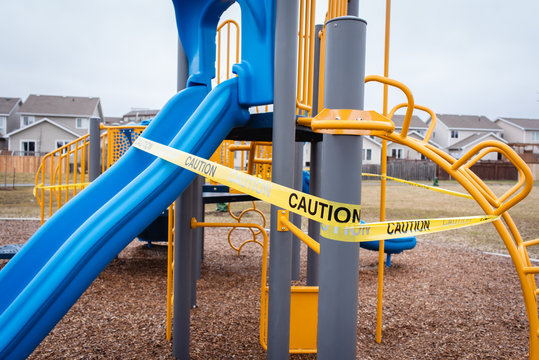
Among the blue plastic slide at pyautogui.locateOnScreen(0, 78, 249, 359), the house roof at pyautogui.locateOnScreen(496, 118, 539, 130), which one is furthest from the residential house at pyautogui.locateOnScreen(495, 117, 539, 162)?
the blue plastic slide at pyautogui.locateOnScreen(0, 78, 249, 359)

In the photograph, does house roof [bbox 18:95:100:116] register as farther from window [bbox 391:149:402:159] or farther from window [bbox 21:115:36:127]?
window [bbox 391:149:402:159]

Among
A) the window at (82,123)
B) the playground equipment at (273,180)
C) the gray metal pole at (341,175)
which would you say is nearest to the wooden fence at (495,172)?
the playground equipment at (273,180)

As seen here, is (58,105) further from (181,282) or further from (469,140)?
(469,140)

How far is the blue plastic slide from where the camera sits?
173 centimetres

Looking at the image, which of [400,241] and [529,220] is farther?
[529,220]

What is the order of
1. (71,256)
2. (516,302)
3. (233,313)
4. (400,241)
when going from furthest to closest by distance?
(400,241) < (516,302) < (233,313) < (71,256)

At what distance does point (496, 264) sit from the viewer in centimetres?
589

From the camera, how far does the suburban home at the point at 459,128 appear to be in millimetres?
46875

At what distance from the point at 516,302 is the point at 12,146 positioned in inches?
1642

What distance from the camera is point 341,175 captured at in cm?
136

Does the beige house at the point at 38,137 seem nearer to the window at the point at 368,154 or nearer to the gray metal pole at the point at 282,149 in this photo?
the window at the point at 368,154

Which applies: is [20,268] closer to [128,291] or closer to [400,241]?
[128,291]

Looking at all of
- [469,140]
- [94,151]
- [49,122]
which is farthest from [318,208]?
[469,140]

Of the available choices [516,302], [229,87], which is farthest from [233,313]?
[516,302]
